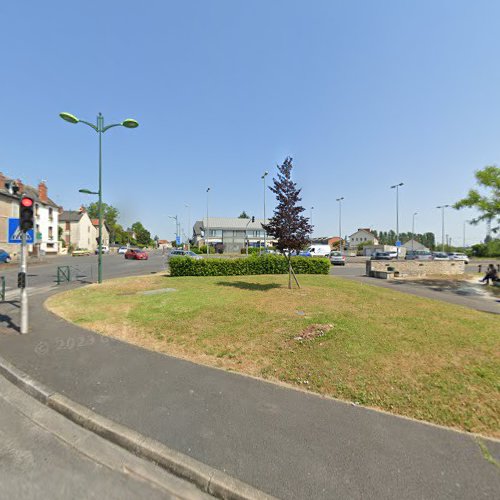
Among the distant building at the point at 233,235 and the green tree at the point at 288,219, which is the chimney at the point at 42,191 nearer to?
the distant building at the point at 233,235

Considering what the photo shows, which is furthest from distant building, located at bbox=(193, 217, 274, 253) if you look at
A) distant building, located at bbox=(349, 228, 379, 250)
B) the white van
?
distant building, located at bbox=(349, 228, 379, 250)

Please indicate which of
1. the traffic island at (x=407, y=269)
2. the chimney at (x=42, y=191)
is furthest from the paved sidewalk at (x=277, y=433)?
the chimney at (x=42, y=191)

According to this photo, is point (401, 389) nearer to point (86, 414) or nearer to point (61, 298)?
point (86, 414)

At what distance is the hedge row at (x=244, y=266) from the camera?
16.9m

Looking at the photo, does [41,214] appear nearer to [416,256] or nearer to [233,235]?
[233,235]

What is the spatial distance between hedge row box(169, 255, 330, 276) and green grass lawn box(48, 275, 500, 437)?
22.4 ft

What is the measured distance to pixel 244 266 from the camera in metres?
17.6

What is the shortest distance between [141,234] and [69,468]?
398 ft

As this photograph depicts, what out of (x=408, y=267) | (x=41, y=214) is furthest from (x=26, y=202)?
(x=41, y=214)

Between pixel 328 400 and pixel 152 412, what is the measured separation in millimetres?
2410

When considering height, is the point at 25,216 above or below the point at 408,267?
above

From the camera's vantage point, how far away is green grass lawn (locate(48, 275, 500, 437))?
3.89 m

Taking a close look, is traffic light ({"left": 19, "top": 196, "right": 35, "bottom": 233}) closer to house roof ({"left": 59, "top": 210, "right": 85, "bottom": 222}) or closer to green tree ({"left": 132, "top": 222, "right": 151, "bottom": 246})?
house roof ({"left": 59, "top": 210, "right": 85, "bottom": 222})

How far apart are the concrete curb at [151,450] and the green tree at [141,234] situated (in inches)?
4514
